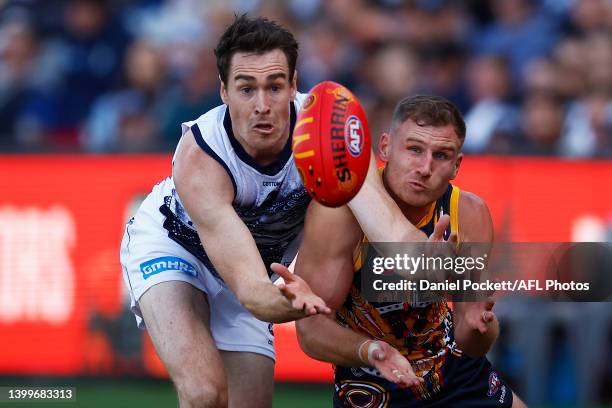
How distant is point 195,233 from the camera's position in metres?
6.53

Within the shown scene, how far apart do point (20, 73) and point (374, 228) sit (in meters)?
7.21

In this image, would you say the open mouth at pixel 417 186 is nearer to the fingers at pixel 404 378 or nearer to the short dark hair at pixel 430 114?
the short dark hair at pixel 430 114

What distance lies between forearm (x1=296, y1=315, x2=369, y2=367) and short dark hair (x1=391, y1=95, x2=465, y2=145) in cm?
101

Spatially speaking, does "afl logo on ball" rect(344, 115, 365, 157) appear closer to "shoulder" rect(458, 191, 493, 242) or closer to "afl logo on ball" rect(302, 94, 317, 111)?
"afl logo on ball" rect(302, 94, 317, 111)

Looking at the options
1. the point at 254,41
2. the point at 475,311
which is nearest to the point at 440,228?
the point at 475,311

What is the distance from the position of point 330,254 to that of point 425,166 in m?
0.61

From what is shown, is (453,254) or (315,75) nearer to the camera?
(453,254)

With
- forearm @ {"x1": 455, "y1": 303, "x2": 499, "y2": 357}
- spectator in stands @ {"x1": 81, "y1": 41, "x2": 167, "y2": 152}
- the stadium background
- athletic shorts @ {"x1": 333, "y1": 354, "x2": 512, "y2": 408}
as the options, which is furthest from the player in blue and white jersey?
spectator in stands @ {"x1": 81, "y1": 41, "x2": 167, "y2": 152}

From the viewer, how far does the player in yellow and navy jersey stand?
5738mm

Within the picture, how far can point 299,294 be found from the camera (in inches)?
207

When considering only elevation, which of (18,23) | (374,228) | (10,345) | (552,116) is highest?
(18,23)

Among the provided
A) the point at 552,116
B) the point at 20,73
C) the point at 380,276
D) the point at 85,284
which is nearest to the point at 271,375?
the point at 380,276

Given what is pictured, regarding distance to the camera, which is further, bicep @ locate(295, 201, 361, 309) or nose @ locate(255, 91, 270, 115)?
nose @ locate(255, 91, 270, 115)

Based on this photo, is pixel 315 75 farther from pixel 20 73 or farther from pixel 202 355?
pixel 202 355
